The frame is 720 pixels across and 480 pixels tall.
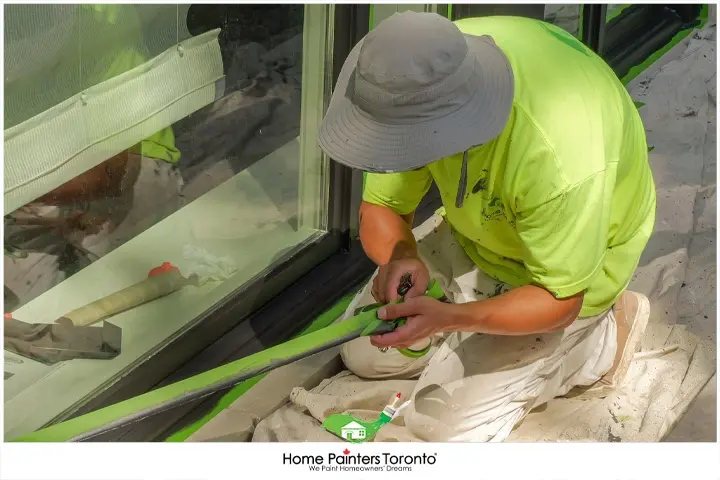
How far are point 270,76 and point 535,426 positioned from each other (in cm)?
85

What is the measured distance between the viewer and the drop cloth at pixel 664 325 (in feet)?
6.21

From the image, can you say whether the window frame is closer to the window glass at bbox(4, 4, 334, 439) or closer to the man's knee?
the window glass at bbox(4, 4, 334, 439)

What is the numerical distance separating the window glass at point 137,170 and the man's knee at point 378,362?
28cm

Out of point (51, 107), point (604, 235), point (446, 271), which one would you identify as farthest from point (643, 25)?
point (51, 107)

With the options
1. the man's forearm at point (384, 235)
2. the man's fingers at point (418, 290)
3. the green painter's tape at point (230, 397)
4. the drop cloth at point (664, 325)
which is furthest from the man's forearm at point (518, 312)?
the green painter's tape at point (230, 397)

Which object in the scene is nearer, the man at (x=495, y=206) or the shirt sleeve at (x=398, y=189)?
the man at (x=495, y=206)

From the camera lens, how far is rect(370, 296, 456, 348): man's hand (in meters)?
1.56

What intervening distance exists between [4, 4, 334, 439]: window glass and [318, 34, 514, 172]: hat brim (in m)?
0.48

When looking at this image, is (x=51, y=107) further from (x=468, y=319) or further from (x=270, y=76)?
(x=468, y=319)

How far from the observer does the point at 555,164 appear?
143 centimetres

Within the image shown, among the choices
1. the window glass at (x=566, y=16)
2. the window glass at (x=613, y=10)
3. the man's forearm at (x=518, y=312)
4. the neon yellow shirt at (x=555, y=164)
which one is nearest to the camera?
the neon yellow shirt at (x=555, y=164)

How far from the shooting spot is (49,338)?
1.73 meters

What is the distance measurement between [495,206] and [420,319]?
0.22m
